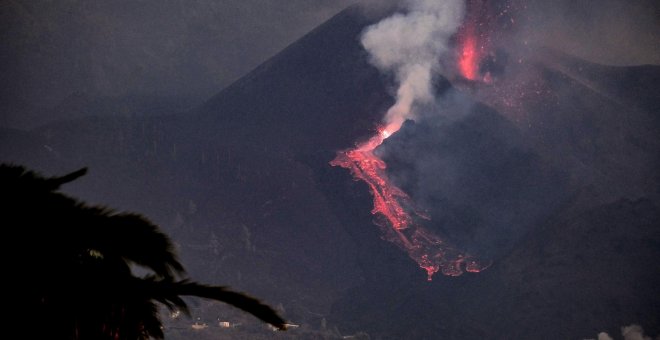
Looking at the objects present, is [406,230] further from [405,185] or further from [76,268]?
[76,268]

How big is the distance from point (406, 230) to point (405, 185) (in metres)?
5.99

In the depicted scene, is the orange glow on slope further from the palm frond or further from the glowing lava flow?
the palm frond

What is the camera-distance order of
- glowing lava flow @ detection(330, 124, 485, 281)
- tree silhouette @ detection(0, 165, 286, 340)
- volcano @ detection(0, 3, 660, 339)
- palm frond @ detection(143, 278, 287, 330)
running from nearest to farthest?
tree silhouette @ detection(0, 165, 286, 340) < palm frond @ detection(143, 278, 287, 330) < volcano @ detection(0, 3, 660, 339) < glowing lava flow @ detection(330, 124, 485, 281)

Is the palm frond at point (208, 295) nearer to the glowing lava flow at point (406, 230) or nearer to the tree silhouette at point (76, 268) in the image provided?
the tree silhouette at point (76, 268)

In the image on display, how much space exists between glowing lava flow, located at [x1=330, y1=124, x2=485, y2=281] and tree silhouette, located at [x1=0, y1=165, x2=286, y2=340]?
2309 inches

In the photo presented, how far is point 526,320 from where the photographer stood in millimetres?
47000

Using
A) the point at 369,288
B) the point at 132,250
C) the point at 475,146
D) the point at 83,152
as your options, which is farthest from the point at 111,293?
the point at 83,152

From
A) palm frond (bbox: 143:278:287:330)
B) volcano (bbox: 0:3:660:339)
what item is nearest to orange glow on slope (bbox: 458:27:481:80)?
volcano (bbox: 0:3:660:339)

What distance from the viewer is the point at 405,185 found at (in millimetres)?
62906

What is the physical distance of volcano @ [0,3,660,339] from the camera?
4947cm

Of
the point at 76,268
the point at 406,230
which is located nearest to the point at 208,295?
the point at 76,268

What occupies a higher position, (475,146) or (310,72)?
(310,72)

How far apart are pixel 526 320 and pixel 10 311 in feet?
169

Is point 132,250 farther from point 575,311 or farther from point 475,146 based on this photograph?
point 475,146
